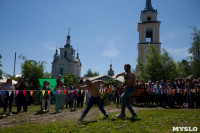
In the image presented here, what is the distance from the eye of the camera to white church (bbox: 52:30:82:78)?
244 ft

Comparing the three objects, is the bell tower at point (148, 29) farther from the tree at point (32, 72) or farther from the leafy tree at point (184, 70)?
the tree at point (32, 72)

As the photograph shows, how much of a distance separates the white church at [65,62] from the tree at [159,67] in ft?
170

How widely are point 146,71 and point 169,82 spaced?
47.9 ft

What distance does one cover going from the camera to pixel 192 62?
79.5 ft

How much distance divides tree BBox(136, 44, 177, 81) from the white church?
51.8 m

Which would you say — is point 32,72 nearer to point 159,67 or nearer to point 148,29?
point 159,67

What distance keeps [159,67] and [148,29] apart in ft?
59.2

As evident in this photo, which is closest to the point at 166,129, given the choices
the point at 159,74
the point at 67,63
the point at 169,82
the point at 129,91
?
the point at 129,91


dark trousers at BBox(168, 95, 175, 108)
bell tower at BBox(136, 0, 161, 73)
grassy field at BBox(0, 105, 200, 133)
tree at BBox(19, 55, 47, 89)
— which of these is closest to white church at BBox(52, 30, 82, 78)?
bell tower at BBox(136, 0, 161, 73)

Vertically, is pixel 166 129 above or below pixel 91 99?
below

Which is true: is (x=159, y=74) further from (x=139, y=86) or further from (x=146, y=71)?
(x=139, y=86)

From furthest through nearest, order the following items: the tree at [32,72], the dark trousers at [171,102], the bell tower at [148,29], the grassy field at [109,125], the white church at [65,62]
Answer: the white church at [65,62] < the bell tower at [148,29] < the tree at [32,72] < the dark trousers at [171,102] < the grassy field at [109,125]

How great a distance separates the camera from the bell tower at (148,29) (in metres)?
39.6

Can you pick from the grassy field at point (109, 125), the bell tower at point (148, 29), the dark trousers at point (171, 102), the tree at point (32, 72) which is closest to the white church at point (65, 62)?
the bell tower at point (148, 29)
